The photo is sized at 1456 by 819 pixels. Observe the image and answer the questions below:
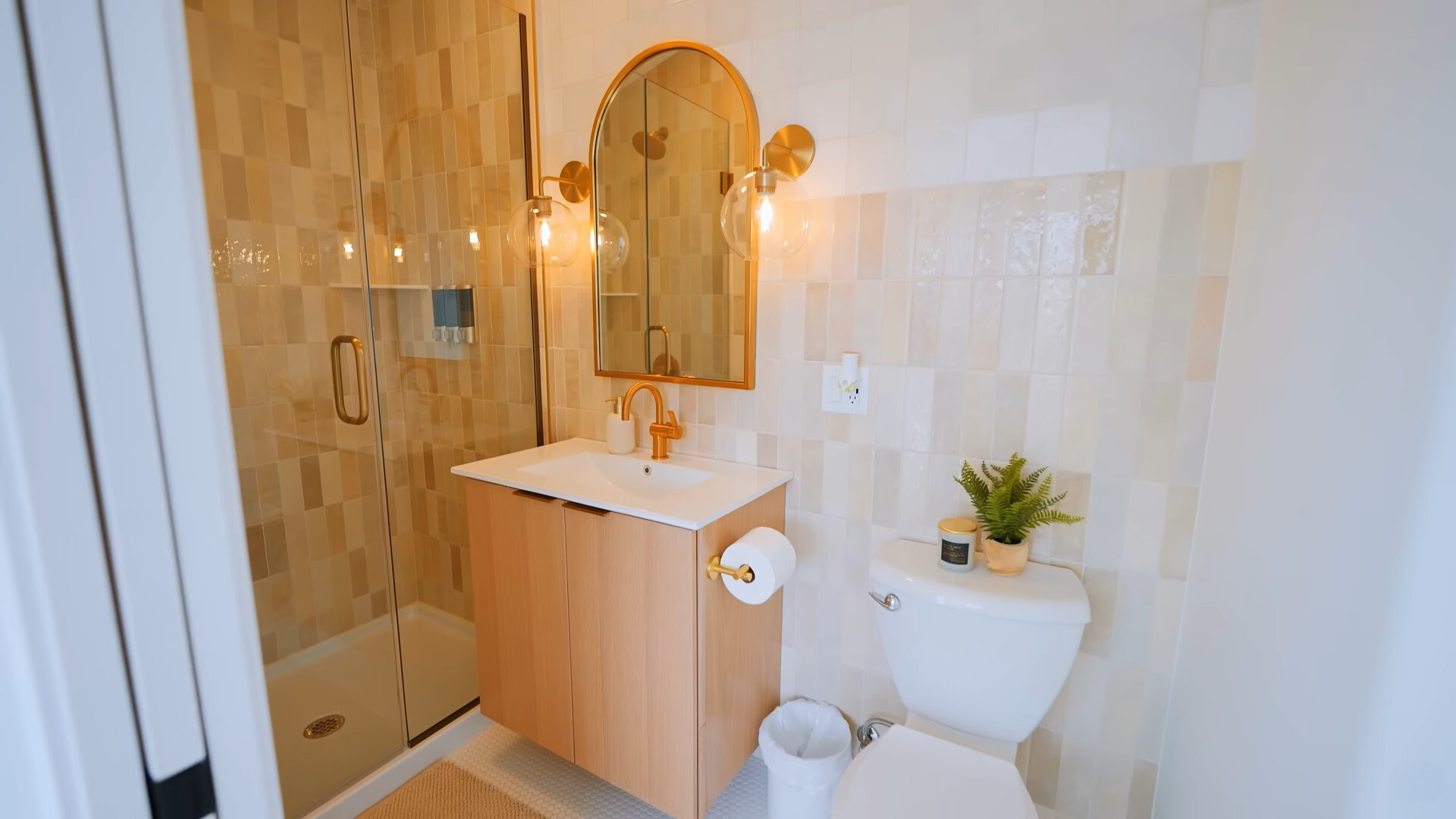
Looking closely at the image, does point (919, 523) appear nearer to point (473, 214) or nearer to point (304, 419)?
point (473, 214)

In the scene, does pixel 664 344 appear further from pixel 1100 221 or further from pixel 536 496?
pixel 1100 221

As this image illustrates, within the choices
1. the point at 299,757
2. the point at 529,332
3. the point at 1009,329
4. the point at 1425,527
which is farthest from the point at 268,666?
the point at 1425,527

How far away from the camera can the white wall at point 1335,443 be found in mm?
503

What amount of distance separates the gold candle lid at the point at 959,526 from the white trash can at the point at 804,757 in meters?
0.65

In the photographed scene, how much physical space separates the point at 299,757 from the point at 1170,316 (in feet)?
8.28

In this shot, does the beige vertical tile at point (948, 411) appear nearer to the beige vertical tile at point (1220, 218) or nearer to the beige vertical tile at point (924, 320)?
the beige vertical tile at point (924, 320)

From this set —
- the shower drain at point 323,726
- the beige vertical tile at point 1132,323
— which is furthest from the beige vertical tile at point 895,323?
the shower drain at point 323,726

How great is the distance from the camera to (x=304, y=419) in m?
2.01

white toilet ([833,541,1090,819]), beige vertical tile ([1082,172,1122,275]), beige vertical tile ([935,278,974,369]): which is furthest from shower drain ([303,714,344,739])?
beige vertical tile ([1082,172,1122,275])

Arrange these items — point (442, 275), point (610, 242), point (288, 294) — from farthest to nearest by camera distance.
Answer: point (442, 275) → point (288, 294) → point (610, 242)

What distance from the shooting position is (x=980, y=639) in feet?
3.79

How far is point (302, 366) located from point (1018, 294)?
2255mm

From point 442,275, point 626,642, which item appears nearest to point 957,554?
point 626,642

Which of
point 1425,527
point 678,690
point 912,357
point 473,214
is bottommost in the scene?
point 678,690
